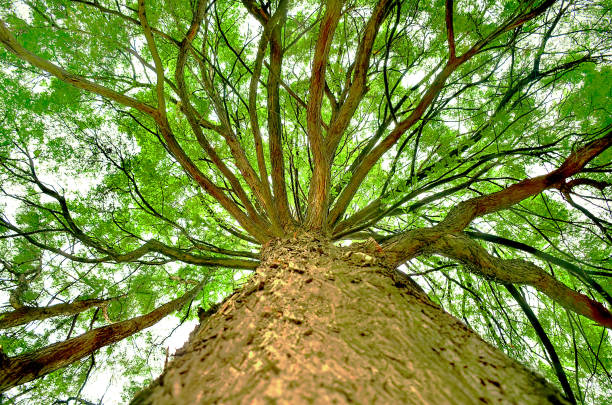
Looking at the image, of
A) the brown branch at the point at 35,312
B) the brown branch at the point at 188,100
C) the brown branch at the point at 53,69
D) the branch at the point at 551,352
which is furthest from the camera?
the brown branch at the point at 35,312

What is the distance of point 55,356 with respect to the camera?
6.66ft

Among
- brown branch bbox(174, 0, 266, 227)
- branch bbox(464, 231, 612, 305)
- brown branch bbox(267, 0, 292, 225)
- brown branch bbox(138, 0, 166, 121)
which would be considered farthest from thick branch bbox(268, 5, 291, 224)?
branch bbox(464, 231, 612, 305)

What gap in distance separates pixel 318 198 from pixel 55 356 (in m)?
2.60

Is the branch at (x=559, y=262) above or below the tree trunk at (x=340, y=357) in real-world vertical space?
above

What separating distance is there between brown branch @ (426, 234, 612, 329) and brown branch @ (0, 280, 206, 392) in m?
2.95

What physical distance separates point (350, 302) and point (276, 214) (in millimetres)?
2342

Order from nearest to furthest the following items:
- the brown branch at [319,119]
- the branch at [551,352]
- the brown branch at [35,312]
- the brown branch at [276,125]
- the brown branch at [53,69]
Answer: the brown branch at [53,69]
the brown branch at [319,119]
the branch at [551,352]
the brown branch at [35,312]
the brown branch at [276,125]

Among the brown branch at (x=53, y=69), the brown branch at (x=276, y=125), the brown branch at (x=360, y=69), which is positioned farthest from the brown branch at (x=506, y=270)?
the brown branch at (x=53, y=69)

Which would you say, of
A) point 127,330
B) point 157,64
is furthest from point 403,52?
point 127,330

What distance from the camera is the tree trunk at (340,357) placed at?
2.17 feet

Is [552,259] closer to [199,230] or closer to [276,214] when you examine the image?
[276,214]

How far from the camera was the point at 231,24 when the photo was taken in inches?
137

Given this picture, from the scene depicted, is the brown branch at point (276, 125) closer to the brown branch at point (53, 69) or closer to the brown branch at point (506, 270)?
the brown branch at point (53, 69)

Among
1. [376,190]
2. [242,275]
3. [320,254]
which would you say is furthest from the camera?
[242,275]
